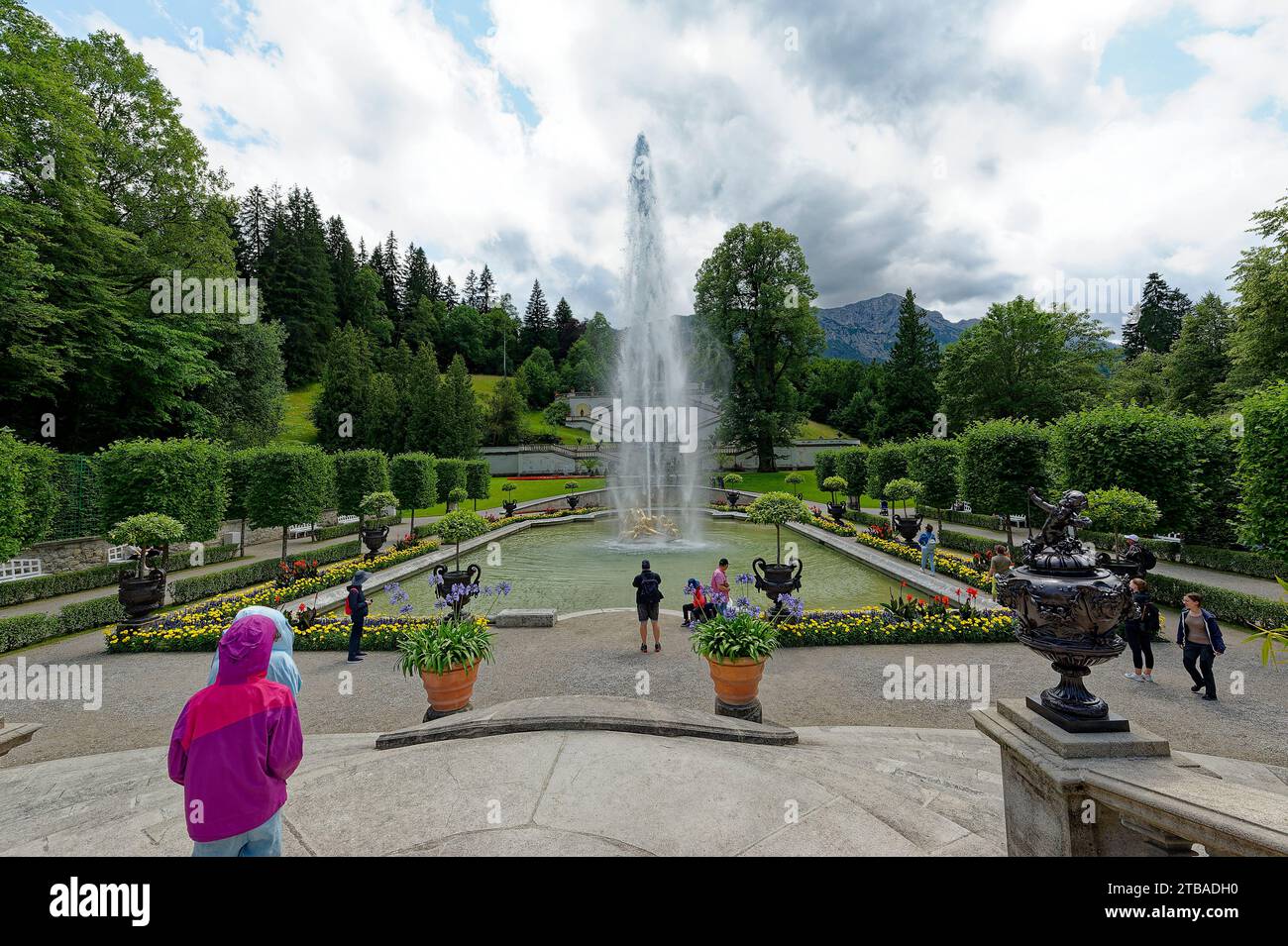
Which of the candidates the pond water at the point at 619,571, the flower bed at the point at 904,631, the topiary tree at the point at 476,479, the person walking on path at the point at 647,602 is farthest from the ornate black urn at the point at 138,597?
the topiary tree at the point at 476,479

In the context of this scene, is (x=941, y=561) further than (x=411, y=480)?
No

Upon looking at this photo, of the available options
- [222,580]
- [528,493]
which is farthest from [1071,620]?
[528,493]

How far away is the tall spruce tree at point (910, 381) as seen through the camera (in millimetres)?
62062

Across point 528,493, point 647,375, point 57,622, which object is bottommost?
point 57,622

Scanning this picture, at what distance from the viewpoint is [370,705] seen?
8.89 meters

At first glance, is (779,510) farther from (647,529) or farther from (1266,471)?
(647,529)

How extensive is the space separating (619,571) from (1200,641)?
51.0 ft

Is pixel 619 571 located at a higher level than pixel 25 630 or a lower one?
lower

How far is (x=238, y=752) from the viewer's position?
3049 millimetres

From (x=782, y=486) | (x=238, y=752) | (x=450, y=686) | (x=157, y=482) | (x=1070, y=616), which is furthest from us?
(x=782, y=486)

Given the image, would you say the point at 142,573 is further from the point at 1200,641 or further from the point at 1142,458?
the point at 1142,458

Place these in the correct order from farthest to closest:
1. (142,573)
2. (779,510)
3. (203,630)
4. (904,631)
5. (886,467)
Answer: (886,467)
(779,510)
(142,573)
(203,630)
(904,631)
